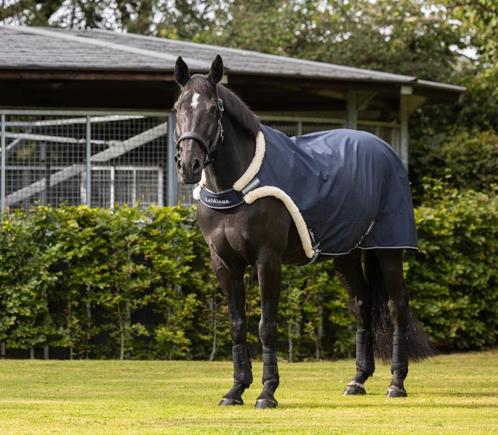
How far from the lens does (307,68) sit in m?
19.0

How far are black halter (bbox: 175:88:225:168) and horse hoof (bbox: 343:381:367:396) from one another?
241 centimetres

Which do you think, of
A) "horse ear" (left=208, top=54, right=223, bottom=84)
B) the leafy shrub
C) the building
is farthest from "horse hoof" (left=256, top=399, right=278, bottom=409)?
the leafy shrub

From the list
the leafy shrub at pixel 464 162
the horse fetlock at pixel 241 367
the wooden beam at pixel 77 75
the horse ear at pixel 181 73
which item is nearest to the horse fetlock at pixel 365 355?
the horse fetlock at pixel 241 367

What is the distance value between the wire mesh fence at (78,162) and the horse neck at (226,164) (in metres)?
8.02

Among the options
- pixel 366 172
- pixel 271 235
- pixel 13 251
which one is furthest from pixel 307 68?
pixel 271 235

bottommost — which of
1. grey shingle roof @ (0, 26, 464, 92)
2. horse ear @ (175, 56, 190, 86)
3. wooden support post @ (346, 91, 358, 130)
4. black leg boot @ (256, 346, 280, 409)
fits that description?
black leg boot @ (256, 346, 280, 409)

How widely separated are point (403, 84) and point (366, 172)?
29.8ft

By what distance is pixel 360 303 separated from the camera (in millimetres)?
10320

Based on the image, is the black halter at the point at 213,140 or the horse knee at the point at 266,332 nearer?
the black halter at the point at 213,140

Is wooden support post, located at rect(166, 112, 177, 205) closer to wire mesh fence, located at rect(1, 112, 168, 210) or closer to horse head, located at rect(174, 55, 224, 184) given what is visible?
wire mesh fence, located at rect(1, 112, 168, 210)

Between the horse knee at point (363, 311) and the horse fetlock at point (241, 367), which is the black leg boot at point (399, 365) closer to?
the horse knee at point (363, 311)

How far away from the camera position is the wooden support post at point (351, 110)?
19031mm

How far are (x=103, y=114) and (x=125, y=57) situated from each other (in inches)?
40.5

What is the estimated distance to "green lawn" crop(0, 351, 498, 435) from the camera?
→ 757cm
